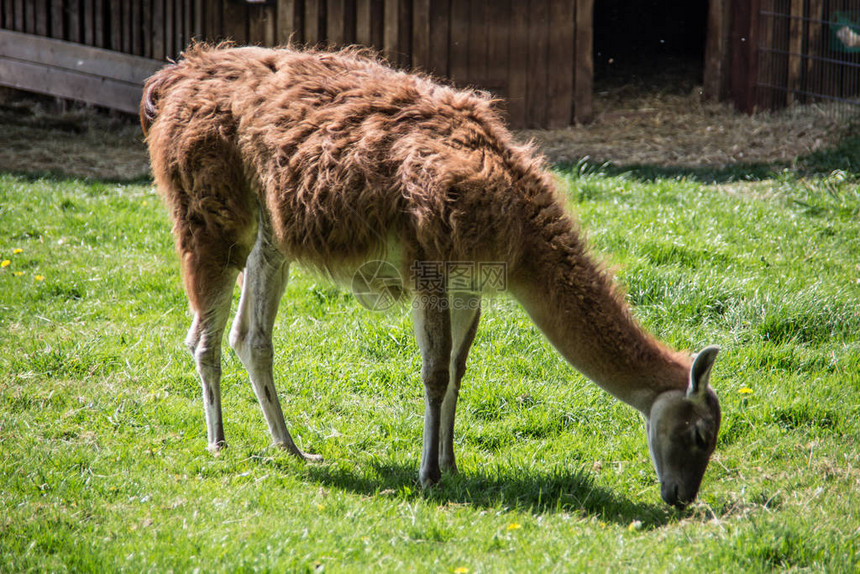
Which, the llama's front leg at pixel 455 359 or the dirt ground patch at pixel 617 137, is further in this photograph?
the dirt ground patch at pixel 617 137

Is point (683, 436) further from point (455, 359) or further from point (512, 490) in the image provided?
point (455, 359)

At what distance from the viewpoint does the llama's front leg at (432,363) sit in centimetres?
427

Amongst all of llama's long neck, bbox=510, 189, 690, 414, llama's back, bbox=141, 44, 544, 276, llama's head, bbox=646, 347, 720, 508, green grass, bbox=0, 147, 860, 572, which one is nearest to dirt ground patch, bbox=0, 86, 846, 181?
green grass, bbox=0, 147, 860, 572

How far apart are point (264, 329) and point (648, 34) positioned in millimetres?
12006

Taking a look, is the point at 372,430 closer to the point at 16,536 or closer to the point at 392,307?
the point at 392,307

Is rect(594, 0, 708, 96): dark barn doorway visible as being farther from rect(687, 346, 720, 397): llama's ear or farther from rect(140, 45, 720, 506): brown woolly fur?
rect(687, 346, 720, 397): llama's ear

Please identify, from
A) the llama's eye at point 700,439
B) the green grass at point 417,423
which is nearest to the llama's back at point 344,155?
the green grass at point 417,423

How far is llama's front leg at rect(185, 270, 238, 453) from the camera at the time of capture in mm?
4713

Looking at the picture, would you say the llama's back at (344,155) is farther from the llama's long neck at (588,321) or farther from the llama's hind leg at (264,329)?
the llama's hind leg at (264,329)

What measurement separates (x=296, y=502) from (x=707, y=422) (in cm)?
195

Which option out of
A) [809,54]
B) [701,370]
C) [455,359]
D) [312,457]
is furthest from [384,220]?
[809,54]

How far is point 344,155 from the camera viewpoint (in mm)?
4309

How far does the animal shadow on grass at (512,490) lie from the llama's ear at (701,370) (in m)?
0.62

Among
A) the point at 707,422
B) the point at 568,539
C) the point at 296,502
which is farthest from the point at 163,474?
the point at 707,422
